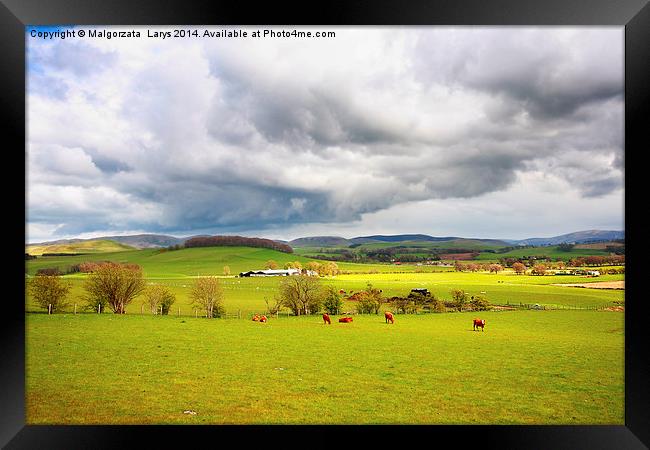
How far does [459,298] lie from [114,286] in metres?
11.3

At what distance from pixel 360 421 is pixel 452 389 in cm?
179

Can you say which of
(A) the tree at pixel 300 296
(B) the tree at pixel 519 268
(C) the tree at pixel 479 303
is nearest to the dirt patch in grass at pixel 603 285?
(B) the tree at pixel 519 268

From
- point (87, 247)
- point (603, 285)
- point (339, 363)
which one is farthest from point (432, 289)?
point (87, 247)

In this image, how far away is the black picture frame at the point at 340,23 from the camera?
149 inches

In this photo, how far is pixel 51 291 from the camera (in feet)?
35.8

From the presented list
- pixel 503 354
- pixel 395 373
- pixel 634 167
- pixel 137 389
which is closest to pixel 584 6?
pixel 634 167

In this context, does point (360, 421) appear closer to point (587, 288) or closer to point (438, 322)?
point (438, 322)

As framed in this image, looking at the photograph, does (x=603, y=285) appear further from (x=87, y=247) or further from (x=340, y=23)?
(x=87, y=247)

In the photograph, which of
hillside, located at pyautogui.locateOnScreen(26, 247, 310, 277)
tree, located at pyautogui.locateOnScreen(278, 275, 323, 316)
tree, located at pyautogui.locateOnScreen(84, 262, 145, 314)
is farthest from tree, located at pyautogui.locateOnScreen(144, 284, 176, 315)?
tree, located at pyautogui.locateOnScreen(278, 275, 323, 316)

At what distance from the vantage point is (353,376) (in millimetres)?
6230

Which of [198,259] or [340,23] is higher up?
[340,23]

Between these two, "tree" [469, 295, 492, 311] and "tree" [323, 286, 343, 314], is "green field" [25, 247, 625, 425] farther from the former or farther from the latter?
"tree" [323, 286, 343, 314]

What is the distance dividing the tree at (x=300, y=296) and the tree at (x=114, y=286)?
4584mm

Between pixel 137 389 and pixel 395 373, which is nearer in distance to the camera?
pixel 137 389
